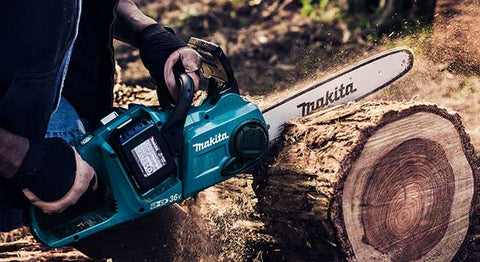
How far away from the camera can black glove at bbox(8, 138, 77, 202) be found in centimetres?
206

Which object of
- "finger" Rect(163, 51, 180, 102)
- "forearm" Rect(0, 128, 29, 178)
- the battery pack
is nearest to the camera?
"forearm" Rect(0, 128, 29, 178)

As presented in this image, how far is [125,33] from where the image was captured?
287 cm

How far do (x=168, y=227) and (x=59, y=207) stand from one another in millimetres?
779

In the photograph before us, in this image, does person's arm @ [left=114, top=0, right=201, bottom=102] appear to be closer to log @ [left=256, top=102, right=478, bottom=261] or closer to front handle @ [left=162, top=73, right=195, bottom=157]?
front handle @ [left=162, top=73, right=195, bottom=157]

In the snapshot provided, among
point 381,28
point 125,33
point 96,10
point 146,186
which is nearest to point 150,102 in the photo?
point 125,33

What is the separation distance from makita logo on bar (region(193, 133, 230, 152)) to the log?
0.81 feet

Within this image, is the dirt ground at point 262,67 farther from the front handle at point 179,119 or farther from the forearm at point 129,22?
the forearm at point 129,22

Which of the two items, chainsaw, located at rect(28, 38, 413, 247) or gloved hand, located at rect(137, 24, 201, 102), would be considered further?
gloved hand, located at rect(137, 24, 201, 102)

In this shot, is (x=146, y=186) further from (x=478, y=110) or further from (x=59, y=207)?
(x=478, y=110)

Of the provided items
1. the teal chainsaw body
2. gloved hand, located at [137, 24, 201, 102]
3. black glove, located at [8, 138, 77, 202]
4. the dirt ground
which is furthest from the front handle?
the dirt ground

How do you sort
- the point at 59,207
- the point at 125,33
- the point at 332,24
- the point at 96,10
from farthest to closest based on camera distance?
the point at 332,24, the point at 125,33, the point at 96,10, the point at 59,207

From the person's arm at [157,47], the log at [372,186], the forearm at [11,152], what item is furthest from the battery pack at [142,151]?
the log at [372,186]

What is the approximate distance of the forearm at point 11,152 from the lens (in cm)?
199

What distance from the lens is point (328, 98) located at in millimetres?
2934
